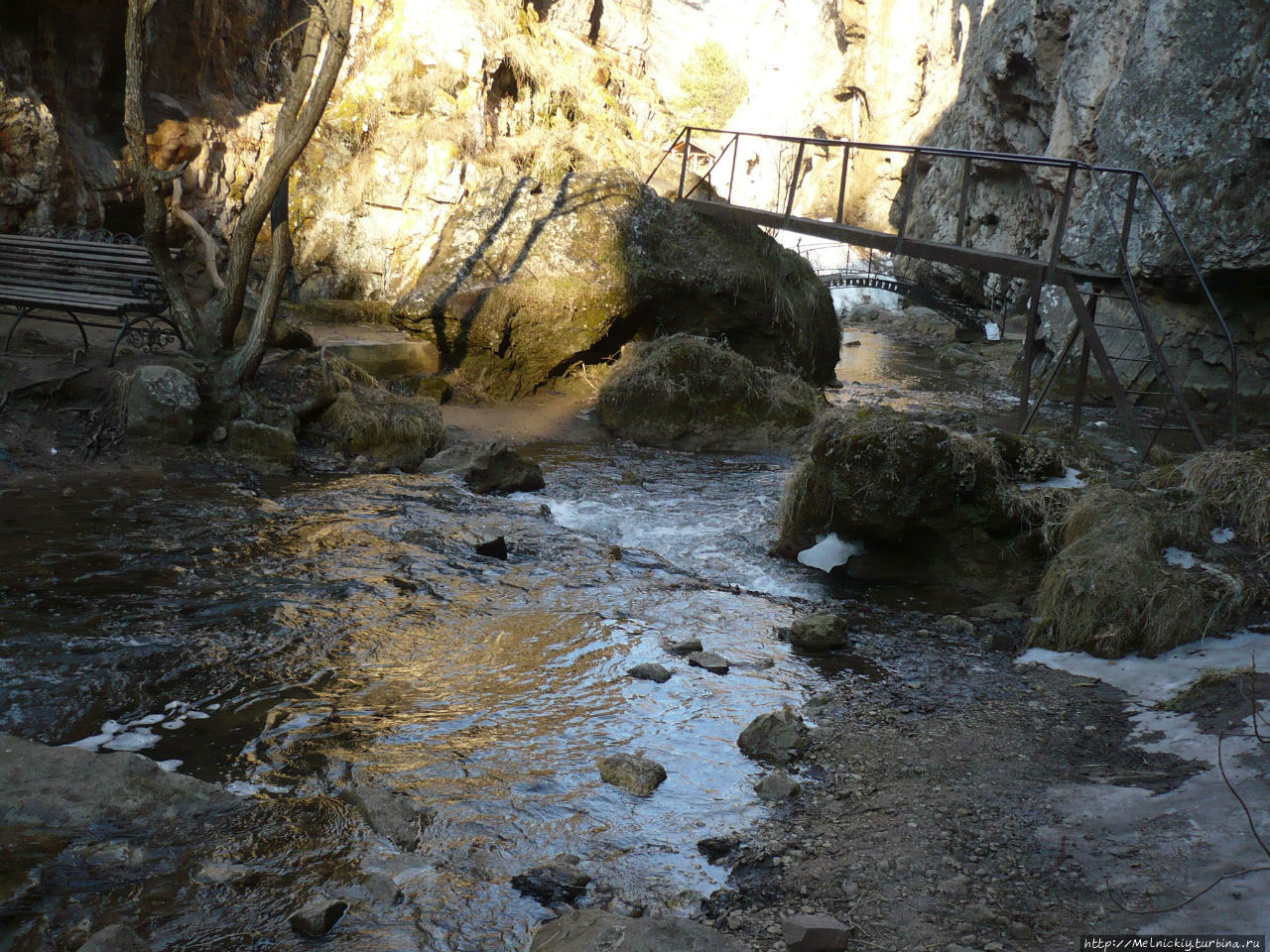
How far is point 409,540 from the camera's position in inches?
252

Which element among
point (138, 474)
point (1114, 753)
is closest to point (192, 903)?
point (1114, 753)

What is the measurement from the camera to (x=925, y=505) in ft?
20.5

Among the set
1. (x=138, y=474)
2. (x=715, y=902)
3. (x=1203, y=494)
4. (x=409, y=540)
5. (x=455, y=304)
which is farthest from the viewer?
(x=455, y=304)

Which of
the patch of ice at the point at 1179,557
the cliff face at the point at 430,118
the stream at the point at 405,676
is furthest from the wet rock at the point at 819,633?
the cliff face at the point at 430,118

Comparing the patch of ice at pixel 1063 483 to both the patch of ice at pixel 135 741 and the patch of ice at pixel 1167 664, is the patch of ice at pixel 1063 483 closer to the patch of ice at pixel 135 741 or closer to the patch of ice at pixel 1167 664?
the patch of ice at pixel 1167 664

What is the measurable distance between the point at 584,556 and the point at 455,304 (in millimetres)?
5784

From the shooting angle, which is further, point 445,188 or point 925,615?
point 445,188

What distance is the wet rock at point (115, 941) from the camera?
7.45 feet

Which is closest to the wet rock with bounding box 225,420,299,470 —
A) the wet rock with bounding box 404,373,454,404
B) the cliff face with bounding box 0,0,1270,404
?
the wet rock with bounding box 404,373,454,404

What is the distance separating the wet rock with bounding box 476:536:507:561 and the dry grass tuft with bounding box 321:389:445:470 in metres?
2.35

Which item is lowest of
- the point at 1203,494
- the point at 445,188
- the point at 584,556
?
the point at 584,556

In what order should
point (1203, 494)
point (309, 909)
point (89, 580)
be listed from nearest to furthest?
point (309, 909) → point (89, 580) → point (1203, 494)

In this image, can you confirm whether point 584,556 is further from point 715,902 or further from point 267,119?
point 267,119

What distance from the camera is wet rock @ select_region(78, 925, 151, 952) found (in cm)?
227
